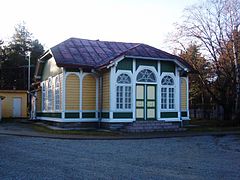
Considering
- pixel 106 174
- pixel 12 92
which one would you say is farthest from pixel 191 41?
pixel 106 174

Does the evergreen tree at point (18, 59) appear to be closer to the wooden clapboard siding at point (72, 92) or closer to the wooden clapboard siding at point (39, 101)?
the wooden clapboard siding at point (39, 101)

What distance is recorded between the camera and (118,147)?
13297 mm

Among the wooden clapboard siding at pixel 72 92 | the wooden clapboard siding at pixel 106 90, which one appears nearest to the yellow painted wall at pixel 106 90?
the wooden clapboard siding at pixel 106 90

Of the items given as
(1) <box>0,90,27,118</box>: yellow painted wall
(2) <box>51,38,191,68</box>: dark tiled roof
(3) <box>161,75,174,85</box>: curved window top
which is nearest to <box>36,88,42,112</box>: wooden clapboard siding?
(1) <box>0,90,27,118</box>: yellow painted wall

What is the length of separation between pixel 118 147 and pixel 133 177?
5665mm

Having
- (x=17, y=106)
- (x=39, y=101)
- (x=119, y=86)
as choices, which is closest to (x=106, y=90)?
(x=119, y=86)

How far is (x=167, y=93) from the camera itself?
22.3 metres


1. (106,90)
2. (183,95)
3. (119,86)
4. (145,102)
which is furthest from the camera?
(183,95)

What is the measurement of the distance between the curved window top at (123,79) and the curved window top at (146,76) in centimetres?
69

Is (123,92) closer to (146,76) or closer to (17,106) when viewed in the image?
(146,76)

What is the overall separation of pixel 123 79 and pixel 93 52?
4.02 metres

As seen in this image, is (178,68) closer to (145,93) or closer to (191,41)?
(145,93)

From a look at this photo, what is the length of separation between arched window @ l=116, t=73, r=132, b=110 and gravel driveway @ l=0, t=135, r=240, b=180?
745cm

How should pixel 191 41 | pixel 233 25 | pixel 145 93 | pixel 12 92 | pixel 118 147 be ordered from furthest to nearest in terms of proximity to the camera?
pixel 12 92
pixel 191 41
pixel 233 25
pixel 145 93
pixel 118 147
